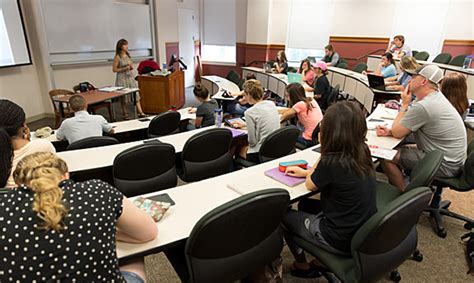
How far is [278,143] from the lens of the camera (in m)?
Result: 2.55

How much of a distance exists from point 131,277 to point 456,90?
10.1ft

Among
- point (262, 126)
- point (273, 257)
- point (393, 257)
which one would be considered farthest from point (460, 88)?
point (273, 257)

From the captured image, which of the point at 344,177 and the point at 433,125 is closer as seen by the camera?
the point at 344,177

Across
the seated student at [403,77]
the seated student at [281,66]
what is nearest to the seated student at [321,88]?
the seated student at [403,77]

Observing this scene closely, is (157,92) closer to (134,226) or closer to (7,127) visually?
(7,127)

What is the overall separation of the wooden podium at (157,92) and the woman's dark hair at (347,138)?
4.77m

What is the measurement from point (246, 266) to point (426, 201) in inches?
35.4

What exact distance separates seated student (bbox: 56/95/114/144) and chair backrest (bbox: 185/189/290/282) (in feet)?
6.99

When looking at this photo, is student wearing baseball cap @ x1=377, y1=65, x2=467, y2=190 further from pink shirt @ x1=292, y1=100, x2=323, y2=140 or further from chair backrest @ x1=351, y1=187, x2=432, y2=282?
chair backrest @ x1=351, y1=187, x2=432, y2=282

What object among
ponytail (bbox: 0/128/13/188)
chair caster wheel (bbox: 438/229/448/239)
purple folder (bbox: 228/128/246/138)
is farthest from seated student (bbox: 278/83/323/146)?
ponytail (bbox: 0/128/13/188)

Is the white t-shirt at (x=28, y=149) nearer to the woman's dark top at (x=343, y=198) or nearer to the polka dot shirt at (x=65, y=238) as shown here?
the polka dot shirt at (x=65, y=238)

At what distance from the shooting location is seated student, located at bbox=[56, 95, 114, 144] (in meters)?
2.82

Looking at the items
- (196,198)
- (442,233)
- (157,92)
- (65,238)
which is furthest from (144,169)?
(157,92)

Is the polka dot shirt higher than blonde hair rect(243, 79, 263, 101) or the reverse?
the reverse
